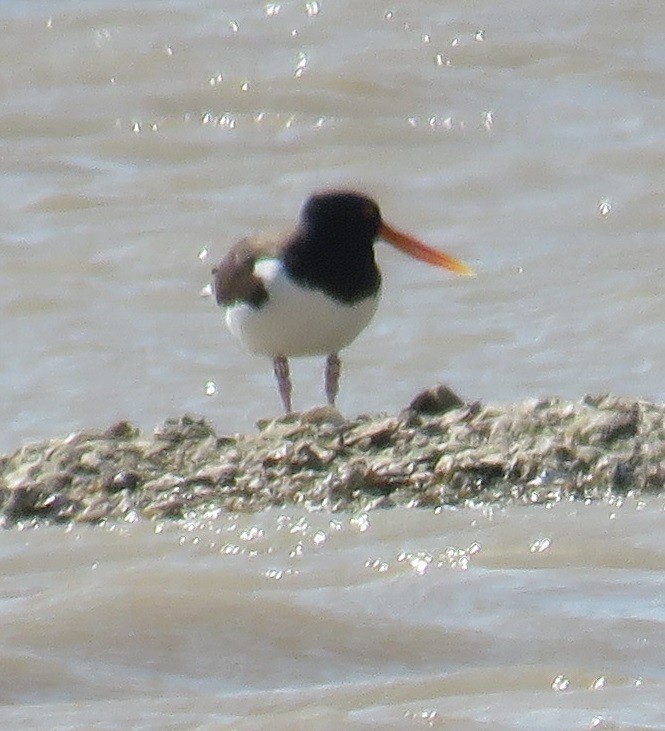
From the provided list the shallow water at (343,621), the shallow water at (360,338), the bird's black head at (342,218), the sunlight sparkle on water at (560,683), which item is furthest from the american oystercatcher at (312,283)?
the sunlight sparkle on water at (560,683)

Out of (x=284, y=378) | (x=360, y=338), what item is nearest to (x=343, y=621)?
(x=284, y=378)

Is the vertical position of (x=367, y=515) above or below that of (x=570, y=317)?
above

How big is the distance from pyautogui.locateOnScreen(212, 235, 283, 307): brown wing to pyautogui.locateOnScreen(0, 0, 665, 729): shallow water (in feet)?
2.05

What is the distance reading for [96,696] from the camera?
409cm

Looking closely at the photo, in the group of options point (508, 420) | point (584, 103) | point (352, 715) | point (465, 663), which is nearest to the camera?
point (352, 715)

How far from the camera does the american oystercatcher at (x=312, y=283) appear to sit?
23.4 feet

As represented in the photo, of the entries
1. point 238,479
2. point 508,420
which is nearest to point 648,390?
point 508,420

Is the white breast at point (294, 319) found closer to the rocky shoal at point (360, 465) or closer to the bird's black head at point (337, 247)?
the bird's black head at point (337, 247)

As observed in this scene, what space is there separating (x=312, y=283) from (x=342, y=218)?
392 millimetres

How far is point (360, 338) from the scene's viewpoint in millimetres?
8898

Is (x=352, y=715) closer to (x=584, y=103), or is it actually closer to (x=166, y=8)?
(x=584, y=103)

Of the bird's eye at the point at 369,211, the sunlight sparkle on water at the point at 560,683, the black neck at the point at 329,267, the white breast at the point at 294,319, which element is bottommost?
the white breast at the point at 294,319

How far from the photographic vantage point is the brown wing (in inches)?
283

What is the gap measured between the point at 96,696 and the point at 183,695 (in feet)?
0.62
